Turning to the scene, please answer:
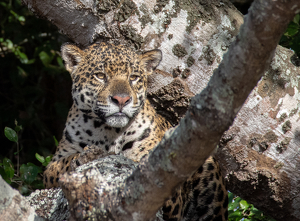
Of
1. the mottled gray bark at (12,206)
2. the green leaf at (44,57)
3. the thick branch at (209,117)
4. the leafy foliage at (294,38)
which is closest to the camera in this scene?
the thick branch at (209,117)

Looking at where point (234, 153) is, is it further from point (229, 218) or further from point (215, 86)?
point (215, 86)

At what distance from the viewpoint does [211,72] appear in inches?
182

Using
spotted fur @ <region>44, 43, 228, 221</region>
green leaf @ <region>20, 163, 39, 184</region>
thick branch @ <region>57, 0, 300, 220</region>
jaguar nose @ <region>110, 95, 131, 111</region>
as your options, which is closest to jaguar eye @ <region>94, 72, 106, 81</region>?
spotted fur @ <region>44, 43, 228, 221</region>

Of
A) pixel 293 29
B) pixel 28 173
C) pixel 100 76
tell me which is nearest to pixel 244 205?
pixel 293 29

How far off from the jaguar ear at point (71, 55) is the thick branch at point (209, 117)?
2.47 m

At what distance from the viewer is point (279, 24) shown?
2088 millimetres

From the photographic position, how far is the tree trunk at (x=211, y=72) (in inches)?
175

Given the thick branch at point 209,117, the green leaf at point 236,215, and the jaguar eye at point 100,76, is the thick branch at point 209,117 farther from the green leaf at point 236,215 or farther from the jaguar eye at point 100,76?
the green leaf at point 236,215

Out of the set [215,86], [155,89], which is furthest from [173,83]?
[215,86]

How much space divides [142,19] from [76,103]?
4.11ft

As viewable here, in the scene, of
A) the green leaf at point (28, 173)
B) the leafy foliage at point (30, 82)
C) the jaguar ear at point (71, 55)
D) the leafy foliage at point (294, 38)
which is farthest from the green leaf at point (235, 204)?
the leafy foliage at point (30, 82)

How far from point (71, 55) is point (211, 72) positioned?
5.62 ft

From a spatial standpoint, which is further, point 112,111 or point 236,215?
point 236,215

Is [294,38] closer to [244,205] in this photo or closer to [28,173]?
[244,205]
